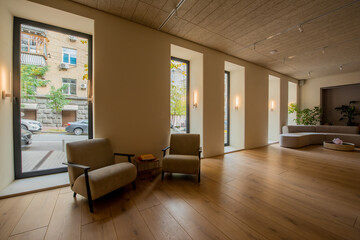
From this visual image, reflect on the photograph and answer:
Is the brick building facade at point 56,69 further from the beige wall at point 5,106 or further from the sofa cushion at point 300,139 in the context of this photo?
the sofa cushion at point 300,139

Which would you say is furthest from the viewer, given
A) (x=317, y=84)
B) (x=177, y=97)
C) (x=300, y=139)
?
(x=317, y=84)

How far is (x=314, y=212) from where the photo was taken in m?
1.97

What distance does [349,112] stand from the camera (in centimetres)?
718

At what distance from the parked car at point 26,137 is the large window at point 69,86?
0.99 metres

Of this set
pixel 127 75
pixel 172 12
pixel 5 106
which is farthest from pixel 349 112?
pixel 5 106

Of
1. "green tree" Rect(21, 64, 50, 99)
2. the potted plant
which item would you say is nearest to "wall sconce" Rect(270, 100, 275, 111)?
the potted plant

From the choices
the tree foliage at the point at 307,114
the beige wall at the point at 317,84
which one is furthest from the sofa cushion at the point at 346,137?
the beige wall at the point at 317,84

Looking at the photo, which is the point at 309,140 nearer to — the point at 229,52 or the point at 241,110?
the point at 241,110

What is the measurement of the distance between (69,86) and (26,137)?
4.00ft

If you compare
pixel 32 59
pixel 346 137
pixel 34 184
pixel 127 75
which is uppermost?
pixel 32 59

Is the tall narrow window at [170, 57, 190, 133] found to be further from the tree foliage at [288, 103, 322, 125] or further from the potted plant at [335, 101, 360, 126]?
the potted plant at [335, 101, 360, 126]

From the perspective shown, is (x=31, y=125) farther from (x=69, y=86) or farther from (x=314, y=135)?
(x=314, y=135)

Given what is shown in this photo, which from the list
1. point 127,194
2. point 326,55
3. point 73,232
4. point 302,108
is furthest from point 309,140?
point 73,232

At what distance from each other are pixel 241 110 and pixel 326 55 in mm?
3224
